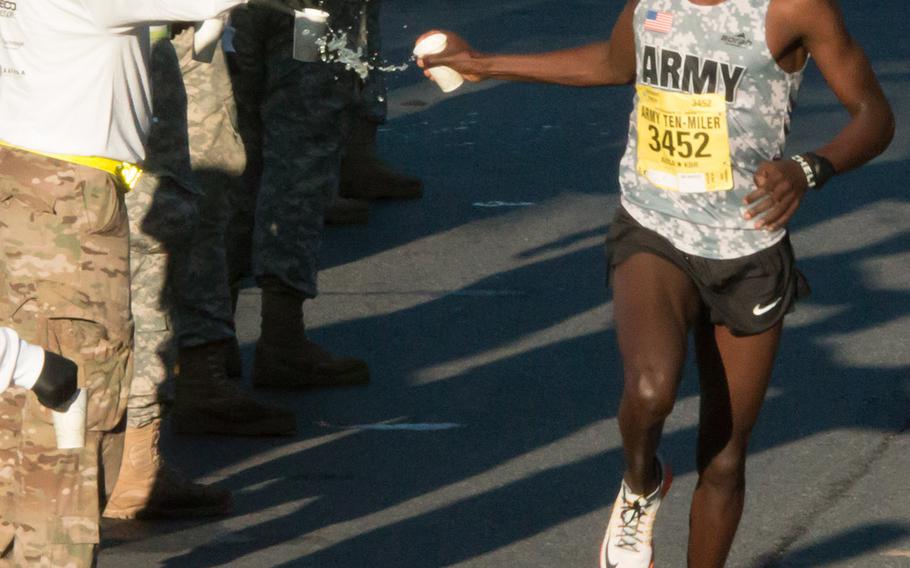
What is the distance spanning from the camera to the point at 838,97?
483cm

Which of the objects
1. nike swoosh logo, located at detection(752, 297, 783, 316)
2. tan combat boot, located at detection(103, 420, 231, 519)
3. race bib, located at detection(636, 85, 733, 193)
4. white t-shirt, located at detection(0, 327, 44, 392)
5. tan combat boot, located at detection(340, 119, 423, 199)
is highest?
race bib, located at detection(636, 85, 733, 193)

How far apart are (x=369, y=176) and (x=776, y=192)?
19.2 feet

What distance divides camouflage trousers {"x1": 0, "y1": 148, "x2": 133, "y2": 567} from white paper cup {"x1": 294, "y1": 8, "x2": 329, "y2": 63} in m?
1.60

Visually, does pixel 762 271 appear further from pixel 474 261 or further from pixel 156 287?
pixel 474 261

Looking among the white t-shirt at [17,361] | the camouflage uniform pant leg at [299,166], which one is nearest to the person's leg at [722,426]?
the white t-shirt at [17,361]

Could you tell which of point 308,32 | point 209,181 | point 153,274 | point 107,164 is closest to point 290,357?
point 209,181

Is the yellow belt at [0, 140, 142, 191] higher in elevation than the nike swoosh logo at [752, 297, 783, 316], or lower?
higher

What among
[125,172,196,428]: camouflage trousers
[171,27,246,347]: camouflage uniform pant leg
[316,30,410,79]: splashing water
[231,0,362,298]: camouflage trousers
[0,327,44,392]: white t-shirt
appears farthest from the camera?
[231,0,362,298]: camouflage trousers

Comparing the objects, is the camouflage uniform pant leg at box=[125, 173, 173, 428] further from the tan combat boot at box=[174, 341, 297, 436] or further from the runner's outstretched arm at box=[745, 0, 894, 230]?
the runner's outstretched arm at box=[745, 0, 894, 230]

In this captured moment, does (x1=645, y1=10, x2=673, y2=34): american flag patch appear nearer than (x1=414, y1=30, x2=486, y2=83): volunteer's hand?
Yes

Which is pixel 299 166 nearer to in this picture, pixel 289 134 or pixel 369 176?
pixel 289 134

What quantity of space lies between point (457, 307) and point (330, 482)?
7.59ft

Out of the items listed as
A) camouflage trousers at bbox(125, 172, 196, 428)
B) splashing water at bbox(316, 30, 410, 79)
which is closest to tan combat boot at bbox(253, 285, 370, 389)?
splashing water at bbox(316, 30, 410, 79)

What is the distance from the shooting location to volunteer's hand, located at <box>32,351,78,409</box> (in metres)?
3.97
